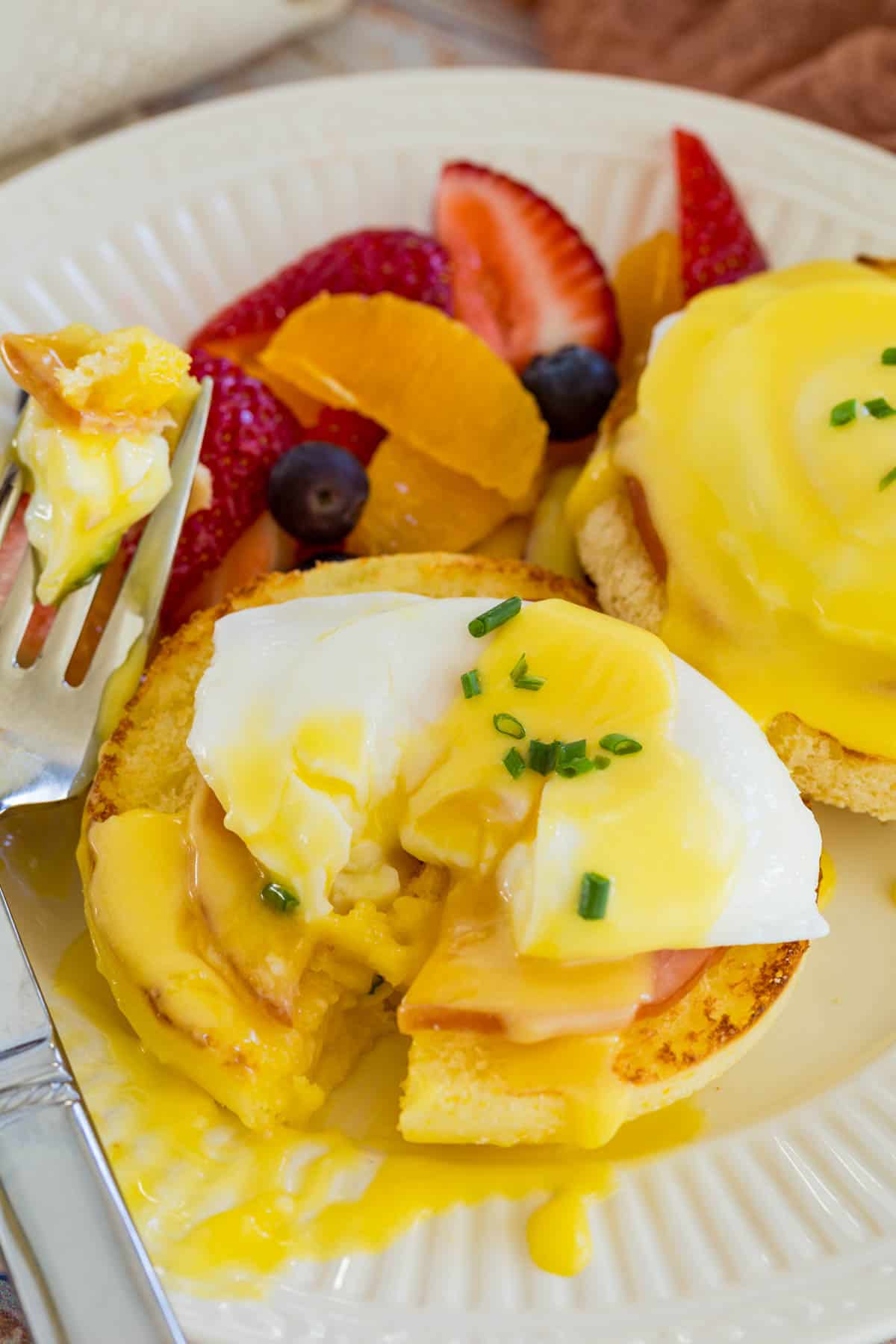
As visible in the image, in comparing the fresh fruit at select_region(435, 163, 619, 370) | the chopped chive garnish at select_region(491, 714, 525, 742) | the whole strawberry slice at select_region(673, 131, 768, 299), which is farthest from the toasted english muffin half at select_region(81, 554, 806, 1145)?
the whole strawberry slice at select_region(673, 131, 768, 299)

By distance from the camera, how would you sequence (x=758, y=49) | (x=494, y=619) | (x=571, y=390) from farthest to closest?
(x=758, y=49)
(x=571, y=390)
(x=494, y=619)

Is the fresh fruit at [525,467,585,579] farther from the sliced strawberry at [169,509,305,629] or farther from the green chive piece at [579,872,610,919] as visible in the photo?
the green chive piece at [579,872,610,919]

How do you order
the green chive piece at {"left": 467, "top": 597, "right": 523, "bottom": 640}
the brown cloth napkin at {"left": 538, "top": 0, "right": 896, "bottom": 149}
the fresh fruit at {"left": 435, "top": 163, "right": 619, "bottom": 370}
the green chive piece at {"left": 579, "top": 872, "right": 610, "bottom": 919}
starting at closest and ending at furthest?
the green chive piece at {"left": 579, "top": 872, "right": 610, "bottom": 919}
the green chive piece at {"left": 467, "top": 597, "right": 523, "bottom": 640}
the fresh fruit at {"left": 435, "top": 163, "right": 619, "bottom": 370}
the brown cloth napkin at {"left": 538, "top": 0, "right": 896, "bottom": 149}

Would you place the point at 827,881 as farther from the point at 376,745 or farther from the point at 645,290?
the point at 645,290

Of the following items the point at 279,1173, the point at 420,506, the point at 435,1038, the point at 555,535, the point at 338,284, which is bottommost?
the point at 279,1173

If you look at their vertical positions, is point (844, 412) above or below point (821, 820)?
above

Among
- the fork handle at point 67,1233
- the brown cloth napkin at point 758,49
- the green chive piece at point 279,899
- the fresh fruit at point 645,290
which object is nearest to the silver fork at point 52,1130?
the fork handle at point 67,1233

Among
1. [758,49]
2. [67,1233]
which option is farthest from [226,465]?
[758,49]

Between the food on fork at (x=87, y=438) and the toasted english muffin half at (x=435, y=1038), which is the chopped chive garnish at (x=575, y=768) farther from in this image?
the food on fork at (x=87, y=438)
